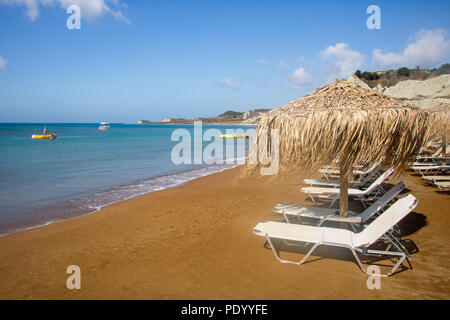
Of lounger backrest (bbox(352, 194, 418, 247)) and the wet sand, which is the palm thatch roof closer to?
lounger backrest (bbox(352, 194, 418, 247))

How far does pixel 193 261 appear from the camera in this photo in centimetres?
417

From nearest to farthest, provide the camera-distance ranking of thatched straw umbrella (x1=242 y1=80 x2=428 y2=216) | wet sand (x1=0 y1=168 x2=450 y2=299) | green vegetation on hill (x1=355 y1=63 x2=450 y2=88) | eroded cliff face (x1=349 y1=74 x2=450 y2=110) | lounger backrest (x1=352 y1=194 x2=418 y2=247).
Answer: wet sand (x1=0 y1=168 x2=450 y2=299)
lounger backrest (x1=352 y1=194 x2=418 y2=247)
thatched straw umbrella (x1=242 y1=80 x2=428 y2=216)
eroded cliff face (x1=349 y1=74 x2=450 y2=110)
green vegetation on hill (x1=355 y1=63 x2=450 y2=88)

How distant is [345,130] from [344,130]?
19mm

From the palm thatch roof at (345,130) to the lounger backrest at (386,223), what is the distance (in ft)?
2.41

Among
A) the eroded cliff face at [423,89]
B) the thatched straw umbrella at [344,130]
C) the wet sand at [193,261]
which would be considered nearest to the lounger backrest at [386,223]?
the wet sand at [193,261]

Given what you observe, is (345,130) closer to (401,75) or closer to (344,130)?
(344,130)

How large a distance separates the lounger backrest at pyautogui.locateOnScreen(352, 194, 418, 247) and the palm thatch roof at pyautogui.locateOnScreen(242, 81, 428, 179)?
734 millimetres

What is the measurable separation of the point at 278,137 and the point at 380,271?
2.23 meters

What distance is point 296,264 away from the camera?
3.99 meters

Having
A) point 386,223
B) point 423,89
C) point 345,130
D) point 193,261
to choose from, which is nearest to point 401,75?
point 423,89

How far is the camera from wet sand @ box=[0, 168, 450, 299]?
11.2 ft

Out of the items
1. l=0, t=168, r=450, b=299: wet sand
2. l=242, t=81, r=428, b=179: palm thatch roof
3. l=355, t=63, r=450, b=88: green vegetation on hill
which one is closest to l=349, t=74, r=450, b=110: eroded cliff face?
l=355, t=63, r=450, b=88: green vegetation on hill
